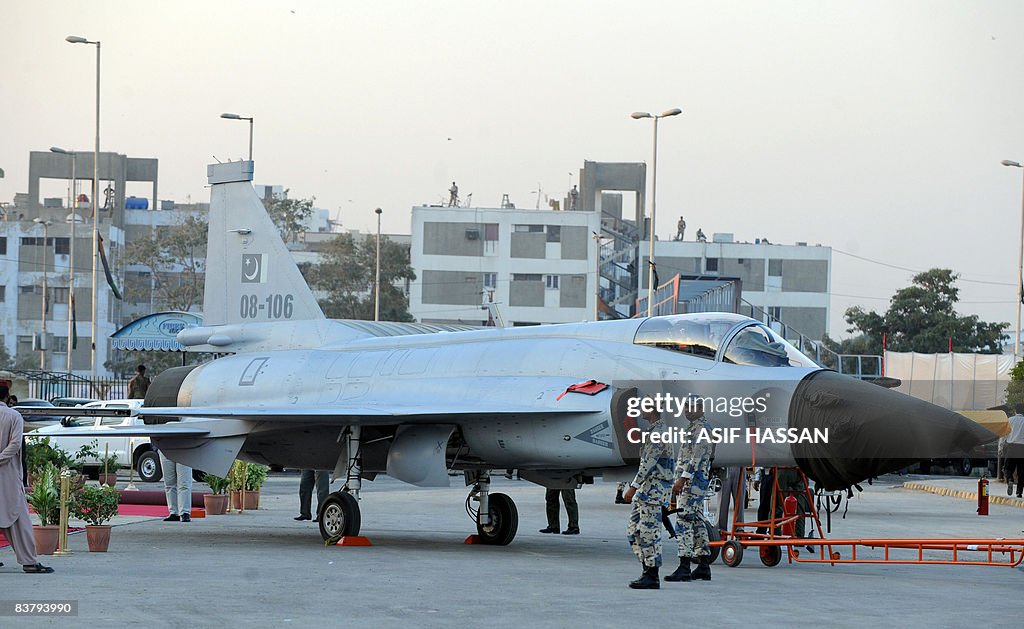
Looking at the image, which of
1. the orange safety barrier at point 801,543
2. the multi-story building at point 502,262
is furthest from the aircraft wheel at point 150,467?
the multi-story building at point 502,262

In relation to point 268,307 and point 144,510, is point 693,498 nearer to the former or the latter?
point 268,307

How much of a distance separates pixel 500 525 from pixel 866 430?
4.87m

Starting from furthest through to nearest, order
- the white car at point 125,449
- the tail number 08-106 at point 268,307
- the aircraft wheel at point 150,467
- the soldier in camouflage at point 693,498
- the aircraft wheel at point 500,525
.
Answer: the aircraft wheel at point 150,467
the white car at point 125,449
the tail number 08-106 at point 268,307
the aircraft wheel at point 500,525
the soldier in camouflage at point 693,498

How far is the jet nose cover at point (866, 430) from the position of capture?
487 inches

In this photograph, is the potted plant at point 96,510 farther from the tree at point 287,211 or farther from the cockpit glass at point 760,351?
the tree at point 287,211

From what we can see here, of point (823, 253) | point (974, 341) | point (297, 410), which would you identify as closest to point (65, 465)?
point (297, 410)

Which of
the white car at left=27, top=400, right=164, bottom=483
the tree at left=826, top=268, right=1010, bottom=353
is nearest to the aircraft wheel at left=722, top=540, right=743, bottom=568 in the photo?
the white car at left=27, top=400, right=164, bottom=483

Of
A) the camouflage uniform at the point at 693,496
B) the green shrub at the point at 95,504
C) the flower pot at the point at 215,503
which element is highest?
the camouflage uniform at the point at 693,496

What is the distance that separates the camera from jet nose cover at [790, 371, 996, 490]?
487 inches

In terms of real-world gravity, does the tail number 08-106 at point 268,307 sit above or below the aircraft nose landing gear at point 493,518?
above

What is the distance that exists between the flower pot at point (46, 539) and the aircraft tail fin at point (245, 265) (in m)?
6.23

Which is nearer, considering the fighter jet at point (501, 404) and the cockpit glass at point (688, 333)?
the fighter jet at point (501, 404)

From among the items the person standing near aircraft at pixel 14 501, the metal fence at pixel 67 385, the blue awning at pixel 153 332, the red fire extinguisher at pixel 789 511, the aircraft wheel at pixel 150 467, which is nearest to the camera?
the person standing near aircraft at pixel 14 501

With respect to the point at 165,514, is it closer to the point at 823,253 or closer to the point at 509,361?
the point at 509,361
